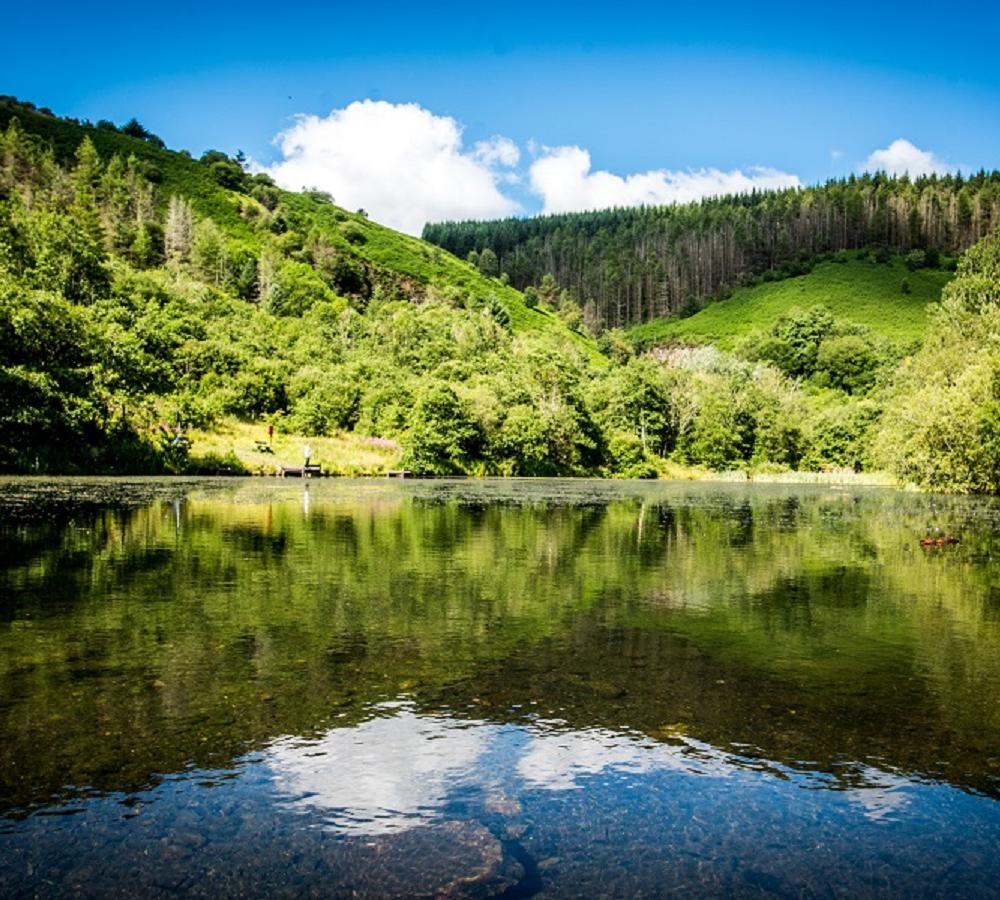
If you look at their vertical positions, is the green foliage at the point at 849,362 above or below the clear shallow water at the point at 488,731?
above

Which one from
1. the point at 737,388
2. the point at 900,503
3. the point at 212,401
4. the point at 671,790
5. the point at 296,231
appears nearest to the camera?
the point at 671,790

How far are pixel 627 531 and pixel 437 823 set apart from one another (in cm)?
2405

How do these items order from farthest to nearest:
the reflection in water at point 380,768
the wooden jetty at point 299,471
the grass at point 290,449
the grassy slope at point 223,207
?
the grassy slope at point 223,207
the grass at point 290,449
the wooden jetty at point 299,471
the reflection in water at point 380,768

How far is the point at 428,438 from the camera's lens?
80.5 m

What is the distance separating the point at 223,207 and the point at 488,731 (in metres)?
186

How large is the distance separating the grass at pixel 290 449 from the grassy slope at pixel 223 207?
89838mm

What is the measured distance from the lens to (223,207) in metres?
174

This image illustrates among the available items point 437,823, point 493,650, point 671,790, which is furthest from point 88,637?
point 671,790

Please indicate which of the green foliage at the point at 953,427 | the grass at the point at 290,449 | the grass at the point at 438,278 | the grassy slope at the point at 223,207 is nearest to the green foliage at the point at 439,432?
the grass at the point at 290,449

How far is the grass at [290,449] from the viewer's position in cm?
6750

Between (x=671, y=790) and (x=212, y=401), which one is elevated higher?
(x=212, y=401)

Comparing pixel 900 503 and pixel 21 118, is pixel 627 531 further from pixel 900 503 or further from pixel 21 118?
pixel 21 118

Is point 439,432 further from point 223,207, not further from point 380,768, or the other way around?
point 223,207

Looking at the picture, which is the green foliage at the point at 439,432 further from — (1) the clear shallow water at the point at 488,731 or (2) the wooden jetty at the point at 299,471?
(1) the clear shallow water at the point at 488,731
